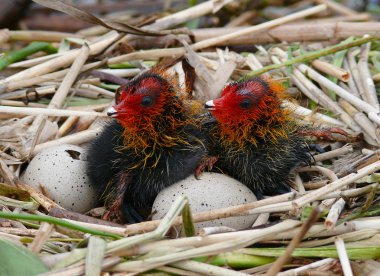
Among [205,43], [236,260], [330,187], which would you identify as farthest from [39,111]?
[330,187]

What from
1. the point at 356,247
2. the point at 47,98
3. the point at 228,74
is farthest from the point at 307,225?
the point at 47,98

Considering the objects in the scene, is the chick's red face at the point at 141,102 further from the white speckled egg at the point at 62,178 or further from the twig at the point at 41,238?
the twig at the point at 41,238

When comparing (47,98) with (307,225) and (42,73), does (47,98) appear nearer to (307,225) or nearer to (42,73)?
(42,73)

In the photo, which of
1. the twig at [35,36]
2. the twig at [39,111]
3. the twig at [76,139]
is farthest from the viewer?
the twig at [35,36]

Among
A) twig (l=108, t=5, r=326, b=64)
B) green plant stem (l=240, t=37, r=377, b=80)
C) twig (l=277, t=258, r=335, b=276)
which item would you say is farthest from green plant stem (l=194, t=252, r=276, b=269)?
twig (l=108, t=5, r=326, b=64)

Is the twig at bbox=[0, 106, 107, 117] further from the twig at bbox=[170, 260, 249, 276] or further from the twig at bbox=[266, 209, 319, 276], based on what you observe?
the twig at bbox=[266, 209, 319, 276]

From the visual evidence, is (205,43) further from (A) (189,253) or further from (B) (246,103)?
(A) (189,253)

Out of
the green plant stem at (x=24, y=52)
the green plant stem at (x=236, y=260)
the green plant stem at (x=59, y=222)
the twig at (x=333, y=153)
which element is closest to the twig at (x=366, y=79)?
the twig at (x=333, y=153)
